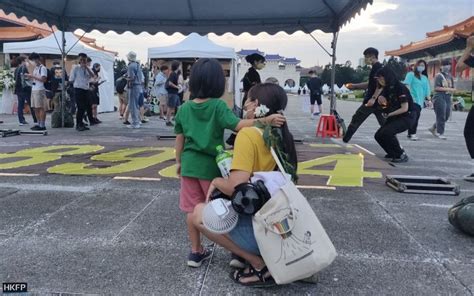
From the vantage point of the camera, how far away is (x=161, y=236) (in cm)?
359

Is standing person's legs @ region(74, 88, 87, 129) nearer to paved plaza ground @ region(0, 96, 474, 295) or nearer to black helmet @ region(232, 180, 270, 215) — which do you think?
paved plaza ground @ region(0, 96, 474, 295)

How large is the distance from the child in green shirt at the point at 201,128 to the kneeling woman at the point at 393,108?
5.17 m

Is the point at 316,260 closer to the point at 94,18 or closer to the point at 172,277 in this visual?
the point at 172,277

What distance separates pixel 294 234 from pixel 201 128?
0.94 m

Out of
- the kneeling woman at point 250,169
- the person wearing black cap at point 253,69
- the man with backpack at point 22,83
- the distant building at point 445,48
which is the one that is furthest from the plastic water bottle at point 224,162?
the distant building at point 445,48

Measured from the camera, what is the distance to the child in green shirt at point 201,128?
280 centimetres

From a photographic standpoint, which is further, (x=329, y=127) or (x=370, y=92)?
(x=329, y=127)

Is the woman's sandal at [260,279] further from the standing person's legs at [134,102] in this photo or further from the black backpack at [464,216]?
the standing person's legs at [134,102]

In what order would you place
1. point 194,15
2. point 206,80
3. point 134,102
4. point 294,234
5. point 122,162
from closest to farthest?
point 294,234 < point 206,80 < point 122,162 < point 134,102 < point 194,15

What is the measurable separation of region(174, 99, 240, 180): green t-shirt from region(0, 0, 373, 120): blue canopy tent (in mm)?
8202

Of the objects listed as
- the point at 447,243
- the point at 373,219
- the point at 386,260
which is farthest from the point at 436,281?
the point at 373,219

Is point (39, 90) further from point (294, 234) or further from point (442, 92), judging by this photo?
point (442, 92)

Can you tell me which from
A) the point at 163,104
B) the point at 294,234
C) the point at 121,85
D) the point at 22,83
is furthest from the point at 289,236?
the point at 163,104

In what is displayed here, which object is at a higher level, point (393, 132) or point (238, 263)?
point (393, 132)
